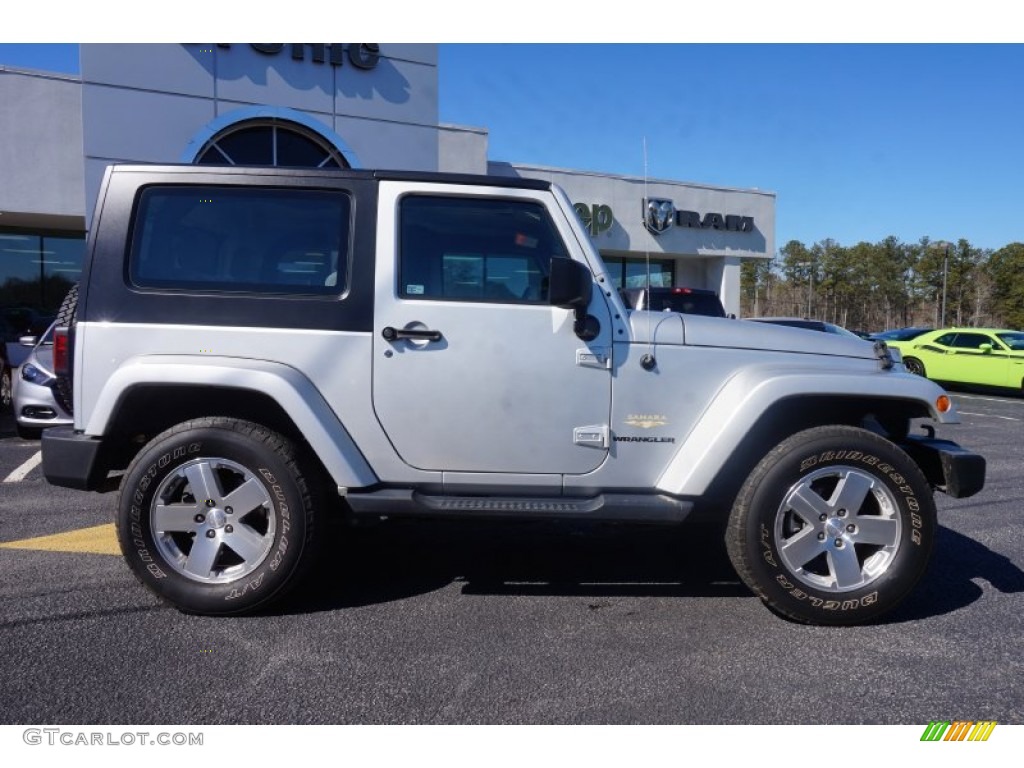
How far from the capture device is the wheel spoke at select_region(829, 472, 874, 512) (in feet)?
12.1

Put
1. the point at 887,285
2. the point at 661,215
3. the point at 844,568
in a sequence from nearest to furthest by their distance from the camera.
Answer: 1. the point at 844,568
2. the point at 661,215
3. the point at 887,285

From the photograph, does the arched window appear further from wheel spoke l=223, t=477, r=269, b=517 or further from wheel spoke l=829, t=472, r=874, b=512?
wheel spoke l=829, t=472, r=874, b=512

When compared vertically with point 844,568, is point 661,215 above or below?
above

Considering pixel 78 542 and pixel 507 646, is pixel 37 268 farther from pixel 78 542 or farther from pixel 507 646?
pixel 507 646

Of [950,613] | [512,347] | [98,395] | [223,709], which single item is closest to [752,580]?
[950,613]

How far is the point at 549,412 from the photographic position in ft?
12.2

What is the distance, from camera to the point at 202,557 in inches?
146

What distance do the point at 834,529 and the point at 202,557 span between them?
2.93 m

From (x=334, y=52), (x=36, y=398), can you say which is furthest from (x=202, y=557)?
(x=334, y=52)

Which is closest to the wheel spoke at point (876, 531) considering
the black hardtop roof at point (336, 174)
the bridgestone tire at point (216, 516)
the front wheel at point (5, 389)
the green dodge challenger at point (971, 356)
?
the black hardtop roof at point (336, 174)

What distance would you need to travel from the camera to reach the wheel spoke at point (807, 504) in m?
3.67

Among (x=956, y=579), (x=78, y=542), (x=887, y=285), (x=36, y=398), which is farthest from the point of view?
(x=887, y=285)

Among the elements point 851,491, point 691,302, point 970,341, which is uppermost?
point 691,302

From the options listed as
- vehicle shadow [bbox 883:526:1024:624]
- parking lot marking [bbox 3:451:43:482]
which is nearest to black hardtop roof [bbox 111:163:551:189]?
vehicle shadow [bbox 883:526:1024:624]
